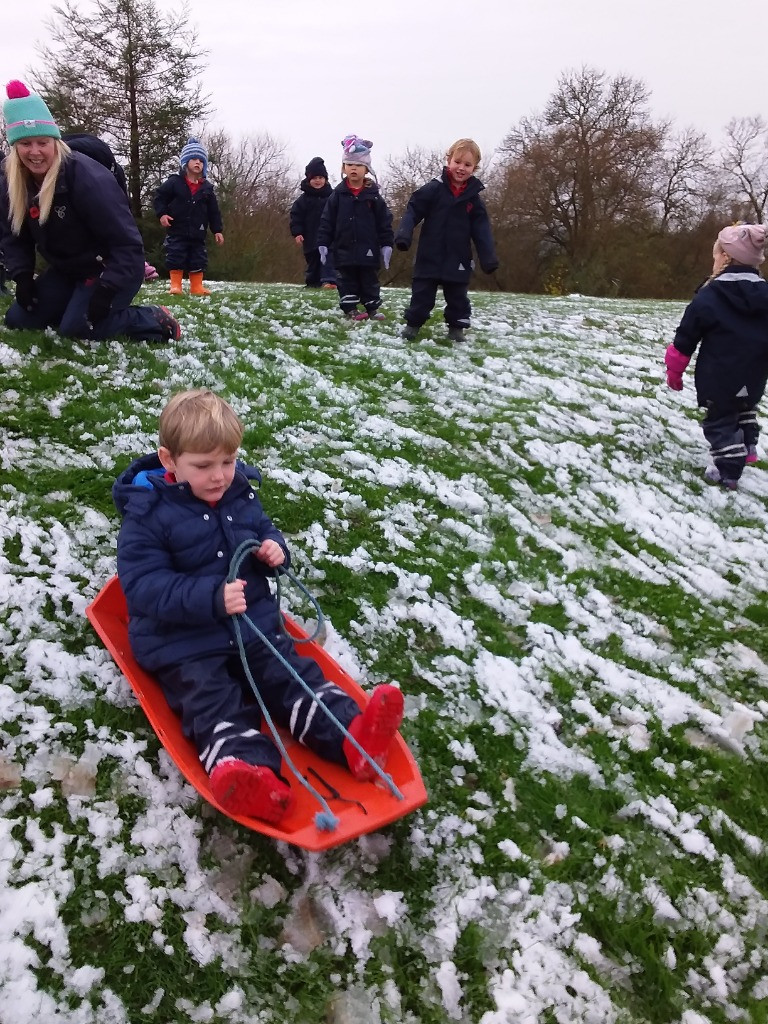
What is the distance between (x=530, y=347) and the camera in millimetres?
7461

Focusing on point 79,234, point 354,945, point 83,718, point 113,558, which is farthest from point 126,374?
point 354,945

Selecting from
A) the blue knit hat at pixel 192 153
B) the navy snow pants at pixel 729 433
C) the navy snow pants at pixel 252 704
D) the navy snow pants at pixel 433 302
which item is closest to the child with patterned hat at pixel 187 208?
the blue knit hat at pixel 192 153

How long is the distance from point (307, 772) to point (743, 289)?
438cm

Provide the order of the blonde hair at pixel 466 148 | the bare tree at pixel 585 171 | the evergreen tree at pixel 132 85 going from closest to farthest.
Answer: the blonde hair at pixel 466 148 < the evergreen tree at pixel 132 85 < the bare tree at pixel 585 171

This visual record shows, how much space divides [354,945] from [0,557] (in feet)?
6.88

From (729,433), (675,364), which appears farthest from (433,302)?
(729,433)

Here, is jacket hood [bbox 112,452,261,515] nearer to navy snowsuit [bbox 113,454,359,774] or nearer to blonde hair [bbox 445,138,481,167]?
navy snowsuit [bbox 113,454,359,774]

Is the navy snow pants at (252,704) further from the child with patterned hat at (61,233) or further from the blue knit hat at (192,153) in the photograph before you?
the blue knit hat at (192,153)

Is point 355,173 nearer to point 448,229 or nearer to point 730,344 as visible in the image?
point 448,229

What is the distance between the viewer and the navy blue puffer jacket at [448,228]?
6.55 metres

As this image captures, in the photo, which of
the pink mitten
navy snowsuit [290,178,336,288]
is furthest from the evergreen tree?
the pink mitten

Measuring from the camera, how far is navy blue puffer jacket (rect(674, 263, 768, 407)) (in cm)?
480

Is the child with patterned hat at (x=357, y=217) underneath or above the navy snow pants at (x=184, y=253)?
above

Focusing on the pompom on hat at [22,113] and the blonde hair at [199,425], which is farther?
the pompom on hat at [22,113]
